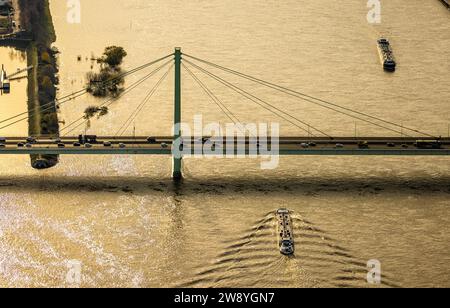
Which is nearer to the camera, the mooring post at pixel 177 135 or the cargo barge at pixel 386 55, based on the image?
the mooring post at pixel 177 135

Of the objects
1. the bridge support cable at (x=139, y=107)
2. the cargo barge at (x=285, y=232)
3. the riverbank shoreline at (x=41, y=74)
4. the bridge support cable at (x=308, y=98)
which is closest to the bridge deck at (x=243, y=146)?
the riverbank shoreline at (x=41, y=74)

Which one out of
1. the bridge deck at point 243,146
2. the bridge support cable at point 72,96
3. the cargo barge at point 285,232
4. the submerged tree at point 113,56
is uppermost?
the submerged tree at point 113,56

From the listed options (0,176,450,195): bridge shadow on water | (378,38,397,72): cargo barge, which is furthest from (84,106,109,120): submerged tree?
(378,38,397,72): cargo barge

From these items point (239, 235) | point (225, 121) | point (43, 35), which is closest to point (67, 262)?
point (239, 235)

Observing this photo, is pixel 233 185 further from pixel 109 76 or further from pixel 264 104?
pixel 109 76

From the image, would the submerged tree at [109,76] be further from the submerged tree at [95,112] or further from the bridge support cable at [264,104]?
the bridge support cable at [264,104]

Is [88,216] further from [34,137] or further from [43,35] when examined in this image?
[43,35]

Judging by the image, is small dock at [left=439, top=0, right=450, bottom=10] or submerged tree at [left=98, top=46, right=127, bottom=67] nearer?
submerged tree at [left=98, top=46, right=127, bottom=67]

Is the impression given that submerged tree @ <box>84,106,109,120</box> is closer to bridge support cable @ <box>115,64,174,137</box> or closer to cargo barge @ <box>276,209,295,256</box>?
bridge support cable @ <box>115,64,174,137</box>
